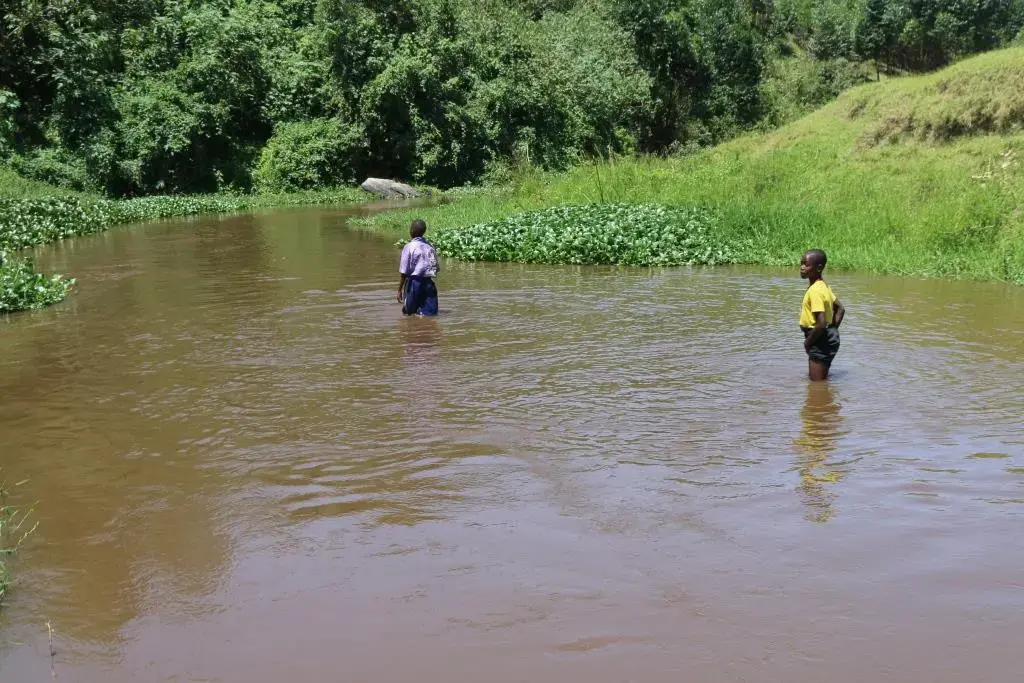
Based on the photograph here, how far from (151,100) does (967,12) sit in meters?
42.0

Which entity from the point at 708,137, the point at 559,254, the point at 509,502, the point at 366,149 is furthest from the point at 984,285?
the point at 708,137

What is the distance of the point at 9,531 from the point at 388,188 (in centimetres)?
3009

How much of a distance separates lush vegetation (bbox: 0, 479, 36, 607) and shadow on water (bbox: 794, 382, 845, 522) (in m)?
4.10

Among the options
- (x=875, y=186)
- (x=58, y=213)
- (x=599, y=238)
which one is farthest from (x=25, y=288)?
(x=875, y=186)

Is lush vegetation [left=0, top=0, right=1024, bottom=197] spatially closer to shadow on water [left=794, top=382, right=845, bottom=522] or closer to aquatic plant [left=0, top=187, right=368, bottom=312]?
aquatic plant [left=0, top=187, right=368, bottom=312]

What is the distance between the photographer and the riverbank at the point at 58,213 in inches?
504

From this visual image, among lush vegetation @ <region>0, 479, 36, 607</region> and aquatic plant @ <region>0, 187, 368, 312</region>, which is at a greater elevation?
aquatic plant @ <region>0, 187, 368, 312</region>

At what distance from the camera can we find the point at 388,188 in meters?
34.8

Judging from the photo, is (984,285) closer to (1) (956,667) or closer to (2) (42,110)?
(1) (956,667)

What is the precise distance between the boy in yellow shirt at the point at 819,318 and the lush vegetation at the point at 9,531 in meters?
5.74

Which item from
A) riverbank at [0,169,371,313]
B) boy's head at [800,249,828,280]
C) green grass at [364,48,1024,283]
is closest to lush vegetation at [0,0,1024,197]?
riverbank at [0,169,371,313]

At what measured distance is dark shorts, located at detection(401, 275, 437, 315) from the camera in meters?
11.4

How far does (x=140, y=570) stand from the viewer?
16.5 feet

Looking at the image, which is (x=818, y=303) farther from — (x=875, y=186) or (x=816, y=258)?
(x=875, y=186)
